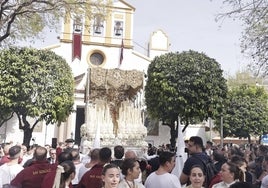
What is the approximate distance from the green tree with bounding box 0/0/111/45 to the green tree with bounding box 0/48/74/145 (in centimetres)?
669

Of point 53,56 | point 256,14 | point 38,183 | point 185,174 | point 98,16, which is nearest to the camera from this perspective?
point 38,183

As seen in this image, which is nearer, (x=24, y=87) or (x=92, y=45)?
(x=24, y=87)

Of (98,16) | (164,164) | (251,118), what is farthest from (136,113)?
(251,118)

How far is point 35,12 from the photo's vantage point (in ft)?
47.8

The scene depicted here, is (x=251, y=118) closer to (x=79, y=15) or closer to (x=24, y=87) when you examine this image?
(x=24, y=87)

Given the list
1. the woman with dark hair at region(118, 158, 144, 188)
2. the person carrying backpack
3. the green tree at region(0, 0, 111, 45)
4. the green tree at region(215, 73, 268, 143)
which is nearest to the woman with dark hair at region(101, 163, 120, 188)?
the woman with dark hair at region(118, 158, 144, 188)

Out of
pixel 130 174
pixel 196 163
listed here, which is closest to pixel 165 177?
pixel 130 174

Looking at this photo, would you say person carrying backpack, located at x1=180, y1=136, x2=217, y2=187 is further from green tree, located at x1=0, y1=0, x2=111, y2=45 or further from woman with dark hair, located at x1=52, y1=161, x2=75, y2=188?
green tree, located at x1=0, y1=0, x2=111, y2=45

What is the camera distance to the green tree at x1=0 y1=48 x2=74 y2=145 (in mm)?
23203

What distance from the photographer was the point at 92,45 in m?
36.0

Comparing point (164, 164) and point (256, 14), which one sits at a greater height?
point (256, 14)

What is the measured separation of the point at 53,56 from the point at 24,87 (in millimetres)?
3745

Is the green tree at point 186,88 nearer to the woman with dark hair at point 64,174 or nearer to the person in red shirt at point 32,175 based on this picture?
the person in red shirt at point 32,175

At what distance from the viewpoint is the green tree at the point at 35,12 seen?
13578 millimetres
